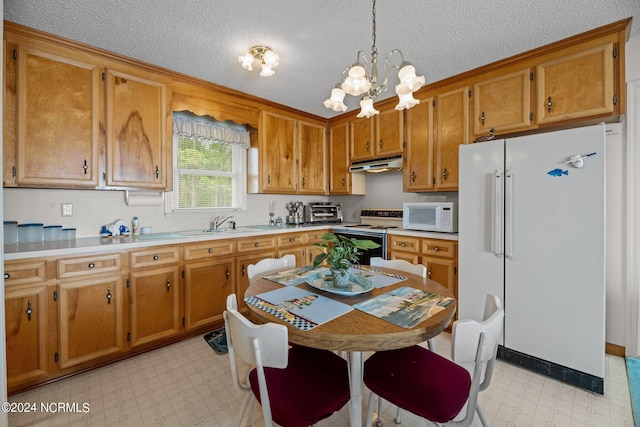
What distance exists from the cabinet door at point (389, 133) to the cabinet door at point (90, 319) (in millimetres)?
2994

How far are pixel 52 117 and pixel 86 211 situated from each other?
0.79 meters

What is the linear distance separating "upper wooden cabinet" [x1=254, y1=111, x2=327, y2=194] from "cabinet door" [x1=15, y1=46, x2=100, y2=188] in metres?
1.62

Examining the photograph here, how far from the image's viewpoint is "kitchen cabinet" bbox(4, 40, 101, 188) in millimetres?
1993

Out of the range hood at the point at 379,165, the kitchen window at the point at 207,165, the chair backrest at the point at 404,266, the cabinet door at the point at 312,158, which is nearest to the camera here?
the chair backrest at the point at 404,266

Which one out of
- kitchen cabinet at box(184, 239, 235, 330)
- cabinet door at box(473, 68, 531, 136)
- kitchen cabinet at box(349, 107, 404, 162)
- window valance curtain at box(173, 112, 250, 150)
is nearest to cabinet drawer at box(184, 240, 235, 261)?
kitchen cabinet at box(184, 239, 235, 330)

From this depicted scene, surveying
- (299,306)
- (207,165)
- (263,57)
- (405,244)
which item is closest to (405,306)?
(299,306)

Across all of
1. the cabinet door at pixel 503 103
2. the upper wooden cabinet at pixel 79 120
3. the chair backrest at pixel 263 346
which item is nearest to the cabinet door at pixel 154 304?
the upper wooden cabinet at pixel 79 120

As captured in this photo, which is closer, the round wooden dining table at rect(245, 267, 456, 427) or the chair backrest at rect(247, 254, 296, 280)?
the round wooden dining table at rect(245, 267, 456, 427)

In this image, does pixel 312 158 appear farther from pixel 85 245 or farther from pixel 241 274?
pixel 85 245

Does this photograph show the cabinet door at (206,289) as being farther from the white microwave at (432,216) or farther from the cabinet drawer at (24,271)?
the white microwave at (432,216)

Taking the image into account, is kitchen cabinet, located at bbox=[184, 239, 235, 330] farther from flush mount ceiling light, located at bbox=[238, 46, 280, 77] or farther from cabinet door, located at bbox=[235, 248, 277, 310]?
flush mount ceiling light, located at bbox=[238, 46, 280, 77]

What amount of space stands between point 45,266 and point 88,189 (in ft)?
2.49

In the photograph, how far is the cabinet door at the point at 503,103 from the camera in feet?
8.03

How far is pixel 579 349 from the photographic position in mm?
1902
